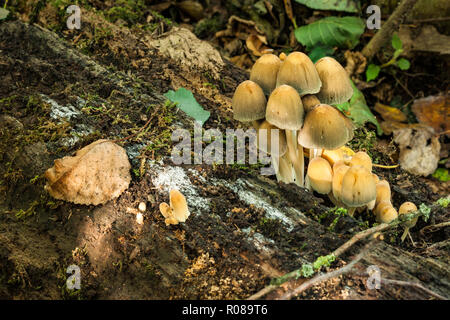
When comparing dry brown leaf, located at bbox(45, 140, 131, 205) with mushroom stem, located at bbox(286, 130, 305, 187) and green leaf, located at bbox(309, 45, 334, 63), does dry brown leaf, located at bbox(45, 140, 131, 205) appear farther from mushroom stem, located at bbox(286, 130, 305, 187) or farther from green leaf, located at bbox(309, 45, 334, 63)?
green leaf, located at bbox(309, 45, 334, 63)

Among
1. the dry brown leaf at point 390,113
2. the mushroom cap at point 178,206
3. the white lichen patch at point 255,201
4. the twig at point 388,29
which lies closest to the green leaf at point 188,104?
the white lichen patch at point 255,201

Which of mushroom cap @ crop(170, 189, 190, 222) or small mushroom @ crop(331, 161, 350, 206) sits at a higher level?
small mushroom @ crop(331, 161, 350, 206)

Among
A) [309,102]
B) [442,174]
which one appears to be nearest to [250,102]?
[309,102]

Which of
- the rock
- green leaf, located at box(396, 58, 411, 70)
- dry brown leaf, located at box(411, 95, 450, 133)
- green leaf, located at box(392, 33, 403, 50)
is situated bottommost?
the rock

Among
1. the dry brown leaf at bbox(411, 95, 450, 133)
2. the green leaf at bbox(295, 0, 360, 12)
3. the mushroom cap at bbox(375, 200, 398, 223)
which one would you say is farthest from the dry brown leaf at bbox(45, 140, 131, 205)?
the dry brown leaf at bbox(411, 95, 450, 133)

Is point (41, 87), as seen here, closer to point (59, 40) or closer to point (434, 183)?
point (59, 40)
